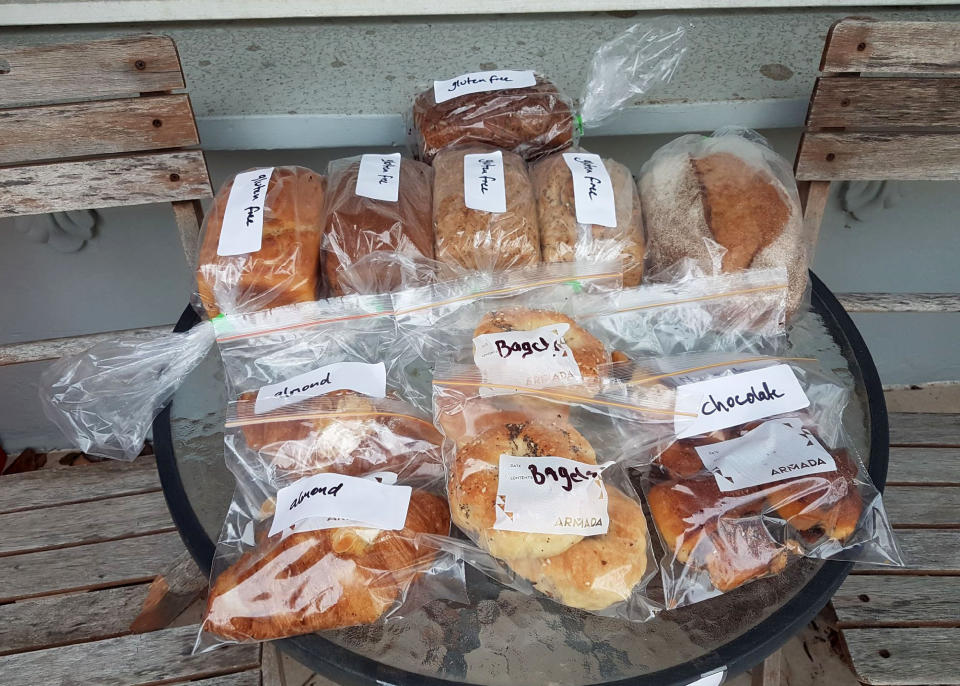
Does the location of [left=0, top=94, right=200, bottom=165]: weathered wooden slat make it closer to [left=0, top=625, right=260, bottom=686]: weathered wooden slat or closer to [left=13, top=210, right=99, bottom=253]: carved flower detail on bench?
[left=13, top=210, right=99, bottom=253]: carved flower detail on bench

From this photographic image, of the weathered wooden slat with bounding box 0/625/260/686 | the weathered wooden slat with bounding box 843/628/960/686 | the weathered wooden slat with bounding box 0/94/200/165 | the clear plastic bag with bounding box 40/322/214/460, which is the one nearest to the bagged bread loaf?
the weathered wooden slat with bounding box 843/628/960/686

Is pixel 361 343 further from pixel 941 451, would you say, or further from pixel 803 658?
pixel 803 658

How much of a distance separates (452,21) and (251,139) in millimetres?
643

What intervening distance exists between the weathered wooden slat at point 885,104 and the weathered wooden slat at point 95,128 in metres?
1.24

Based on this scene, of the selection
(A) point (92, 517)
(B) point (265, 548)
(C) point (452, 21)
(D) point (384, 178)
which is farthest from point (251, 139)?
(B) point (265, 548)

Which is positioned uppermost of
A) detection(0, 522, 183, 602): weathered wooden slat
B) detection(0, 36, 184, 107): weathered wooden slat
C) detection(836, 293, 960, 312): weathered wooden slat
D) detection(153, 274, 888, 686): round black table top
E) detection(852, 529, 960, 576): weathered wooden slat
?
detection(0, 36, 184, 107): weathered wooden slat

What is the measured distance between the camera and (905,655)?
3.92ft

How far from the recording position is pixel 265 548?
80 cm

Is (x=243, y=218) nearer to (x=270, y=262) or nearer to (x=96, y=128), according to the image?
(x=270, y=262)

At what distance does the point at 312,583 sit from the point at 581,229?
0.68m

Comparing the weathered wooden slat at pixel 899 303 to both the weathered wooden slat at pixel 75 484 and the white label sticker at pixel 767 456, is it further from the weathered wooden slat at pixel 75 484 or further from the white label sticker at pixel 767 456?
the weathered wooden slat at pixel 75 484

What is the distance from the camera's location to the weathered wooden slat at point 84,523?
138 cm

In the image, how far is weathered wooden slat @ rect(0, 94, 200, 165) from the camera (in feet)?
4.07

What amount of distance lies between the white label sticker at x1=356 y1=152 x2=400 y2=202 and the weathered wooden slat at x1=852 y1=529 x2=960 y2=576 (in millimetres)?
1205
